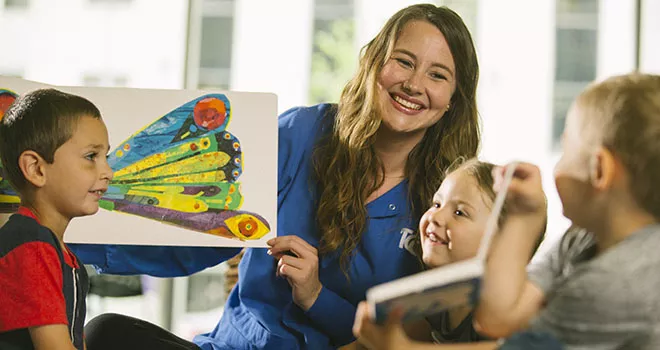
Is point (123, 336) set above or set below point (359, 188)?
below

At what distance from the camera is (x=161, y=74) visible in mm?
3271

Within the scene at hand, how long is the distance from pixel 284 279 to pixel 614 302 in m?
0.91

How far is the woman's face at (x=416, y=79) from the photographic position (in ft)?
5.21

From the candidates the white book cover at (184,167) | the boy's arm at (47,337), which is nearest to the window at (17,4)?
the white book cover at (184,167)

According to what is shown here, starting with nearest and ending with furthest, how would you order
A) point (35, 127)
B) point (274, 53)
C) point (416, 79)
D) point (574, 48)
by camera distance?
→ point (35, 127) → point (416, 79) → point (274, 53) → point (574, 48)

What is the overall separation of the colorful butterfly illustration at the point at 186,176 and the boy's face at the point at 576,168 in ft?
2.36

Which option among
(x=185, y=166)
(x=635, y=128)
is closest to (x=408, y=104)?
(x=185, y=166)

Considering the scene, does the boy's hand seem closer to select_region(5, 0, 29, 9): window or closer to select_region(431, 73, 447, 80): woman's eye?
select_region(431, 73, 447, 80): woman's eye

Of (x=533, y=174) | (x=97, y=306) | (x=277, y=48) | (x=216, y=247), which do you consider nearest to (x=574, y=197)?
(x=533, y=174)

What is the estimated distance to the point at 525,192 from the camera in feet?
3.04

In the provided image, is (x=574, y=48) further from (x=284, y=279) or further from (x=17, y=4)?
(x=17, y=4)

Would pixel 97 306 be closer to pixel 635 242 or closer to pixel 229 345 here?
pixel 229 345

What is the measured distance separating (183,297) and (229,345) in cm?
181

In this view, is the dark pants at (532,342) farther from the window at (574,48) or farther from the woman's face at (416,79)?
the window at (574,48)
